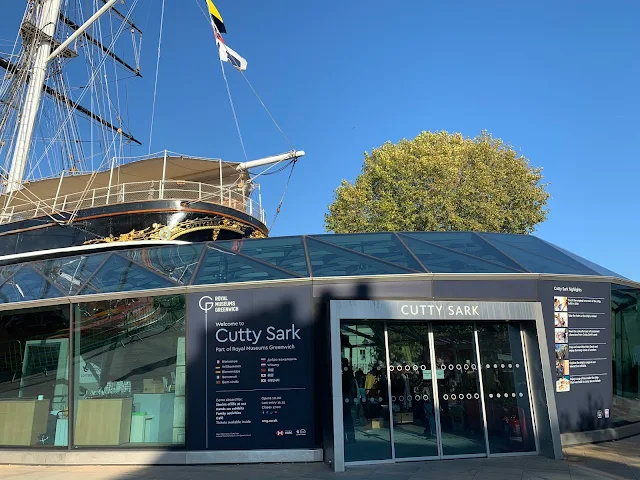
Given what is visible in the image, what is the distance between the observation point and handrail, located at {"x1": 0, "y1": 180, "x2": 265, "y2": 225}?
19.3 metres

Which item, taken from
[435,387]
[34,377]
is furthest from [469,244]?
[34,377]

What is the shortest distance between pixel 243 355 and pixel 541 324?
5.13m

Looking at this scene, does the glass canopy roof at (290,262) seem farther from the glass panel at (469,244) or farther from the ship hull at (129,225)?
the ship hull at (129,225)

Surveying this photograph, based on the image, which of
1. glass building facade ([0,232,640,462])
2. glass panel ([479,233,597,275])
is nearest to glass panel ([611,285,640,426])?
glass building facade ([0,232,640,462])

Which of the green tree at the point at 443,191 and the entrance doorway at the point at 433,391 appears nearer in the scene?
the entrance doorway at the point at 433,391

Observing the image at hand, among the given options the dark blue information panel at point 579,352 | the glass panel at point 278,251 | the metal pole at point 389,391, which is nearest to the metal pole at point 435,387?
the metal pole at point 389,391

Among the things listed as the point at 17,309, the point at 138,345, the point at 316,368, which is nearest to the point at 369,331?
the point at 316,368

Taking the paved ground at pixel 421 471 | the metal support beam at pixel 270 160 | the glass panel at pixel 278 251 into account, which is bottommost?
the paved ground at pixel 421 471

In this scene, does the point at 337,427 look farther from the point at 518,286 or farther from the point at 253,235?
the point at 253,235

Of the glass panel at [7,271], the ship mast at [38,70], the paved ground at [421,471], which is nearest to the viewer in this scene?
the paved ground at [421,471]

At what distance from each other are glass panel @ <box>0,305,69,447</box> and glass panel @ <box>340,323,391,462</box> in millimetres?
5050

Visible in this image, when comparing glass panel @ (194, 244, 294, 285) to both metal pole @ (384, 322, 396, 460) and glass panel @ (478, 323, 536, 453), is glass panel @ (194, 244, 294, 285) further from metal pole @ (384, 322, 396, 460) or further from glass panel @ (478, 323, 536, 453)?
glass panel @ (478, 323, 536, 453)

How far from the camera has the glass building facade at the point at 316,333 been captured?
8648 mm

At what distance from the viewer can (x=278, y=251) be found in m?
10.3
